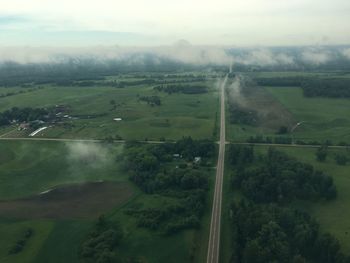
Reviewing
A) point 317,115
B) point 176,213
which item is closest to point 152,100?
point 317,115

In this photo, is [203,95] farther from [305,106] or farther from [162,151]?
[162,151]

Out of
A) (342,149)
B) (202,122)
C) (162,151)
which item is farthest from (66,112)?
(342,149)

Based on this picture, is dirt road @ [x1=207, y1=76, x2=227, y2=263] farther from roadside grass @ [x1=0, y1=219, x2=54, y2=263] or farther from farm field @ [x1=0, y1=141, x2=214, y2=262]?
roadside grass @ [x1=0, y1=219, x2=54, y2=263]

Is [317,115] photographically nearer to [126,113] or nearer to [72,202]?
[126,113]

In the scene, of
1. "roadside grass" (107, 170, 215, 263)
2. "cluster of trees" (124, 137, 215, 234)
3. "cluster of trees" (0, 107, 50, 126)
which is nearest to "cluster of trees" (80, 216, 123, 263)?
"roadside grass" (107, 170, 215, 263)

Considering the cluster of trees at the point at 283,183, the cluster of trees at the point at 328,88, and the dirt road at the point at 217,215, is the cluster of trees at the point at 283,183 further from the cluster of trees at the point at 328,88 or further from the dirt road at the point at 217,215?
the cluster of trees at the point at 328,88
